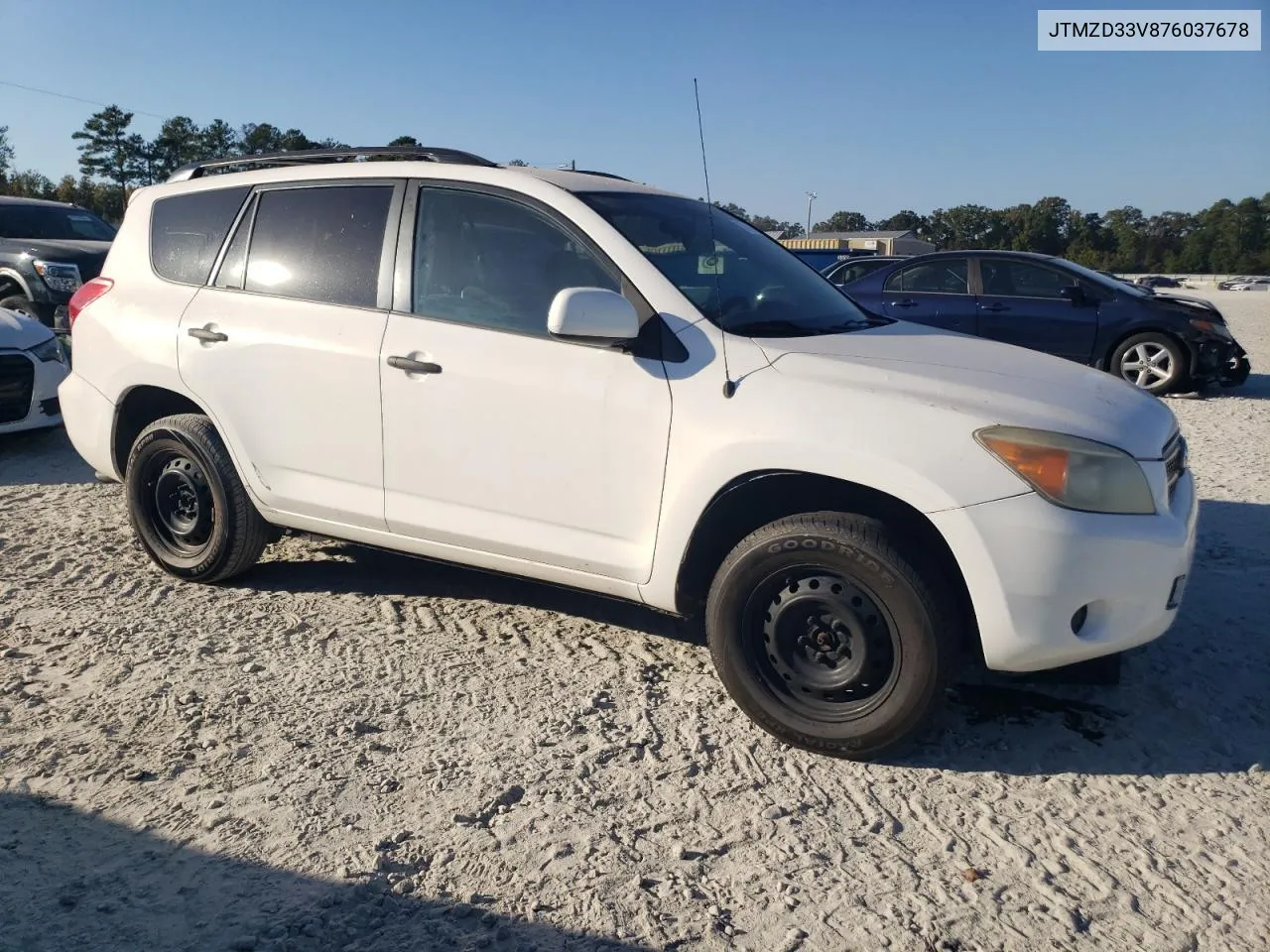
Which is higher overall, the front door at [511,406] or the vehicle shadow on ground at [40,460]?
the front door at [511,406]

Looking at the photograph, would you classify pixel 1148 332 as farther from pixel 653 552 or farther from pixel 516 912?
pixel 516 912

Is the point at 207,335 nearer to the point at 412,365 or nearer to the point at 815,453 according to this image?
the point at 412,365

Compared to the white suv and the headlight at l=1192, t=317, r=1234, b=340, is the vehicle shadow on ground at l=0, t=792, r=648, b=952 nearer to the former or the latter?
the white suv

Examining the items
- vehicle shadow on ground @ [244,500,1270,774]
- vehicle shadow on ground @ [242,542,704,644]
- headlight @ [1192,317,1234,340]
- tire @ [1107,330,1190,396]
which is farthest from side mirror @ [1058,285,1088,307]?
vehicle shadow on ground @ [242,542,704,644]

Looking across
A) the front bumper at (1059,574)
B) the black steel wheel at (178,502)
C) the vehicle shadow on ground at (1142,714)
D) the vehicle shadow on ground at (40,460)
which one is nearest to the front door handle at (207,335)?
the black steel wheel at (178,502)

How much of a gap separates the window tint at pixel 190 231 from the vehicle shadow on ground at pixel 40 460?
104 inches

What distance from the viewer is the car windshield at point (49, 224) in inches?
494

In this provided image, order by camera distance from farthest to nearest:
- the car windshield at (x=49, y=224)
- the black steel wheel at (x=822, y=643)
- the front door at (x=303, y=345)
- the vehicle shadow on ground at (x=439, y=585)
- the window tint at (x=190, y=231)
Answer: the car windshield at (x=49, y=224), the window tint at (x=190, y=231), the vehicle shadow on ground at (x=439, y=585), the front door at (x=303, y=345), the black steel wheel at (x=822, y=643)

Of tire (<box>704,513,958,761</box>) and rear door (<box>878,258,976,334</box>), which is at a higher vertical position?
rear door (<box>878,258,976,334</box>)

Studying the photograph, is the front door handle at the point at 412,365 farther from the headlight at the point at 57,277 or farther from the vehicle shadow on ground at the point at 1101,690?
the headlight at the point at 57,277

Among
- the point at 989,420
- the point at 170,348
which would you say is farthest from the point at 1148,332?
the point at 170,348

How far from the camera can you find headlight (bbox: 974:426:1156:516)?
303cm

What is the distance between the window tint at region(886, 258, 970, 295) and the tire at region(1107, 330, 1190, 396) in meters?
1.74

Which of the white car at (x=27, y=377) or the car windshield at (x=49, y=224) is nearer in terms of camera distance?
the white car at (x=27, y=377)
